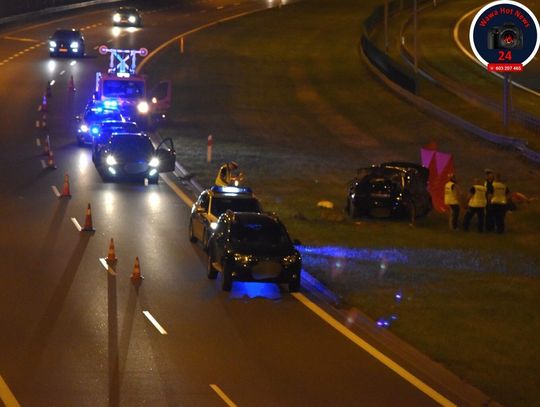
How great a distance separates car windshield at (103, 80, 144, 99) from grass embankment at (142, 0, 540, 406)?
7.54 feet

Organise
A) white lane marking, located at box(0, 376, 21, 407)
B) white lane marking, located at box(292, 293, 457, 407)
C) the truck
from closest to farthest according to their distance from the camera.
→ white lane marking, located at box(0, 376, 21, 407) < white lane marking, located at box(292, 293, 457, 407) < the truck

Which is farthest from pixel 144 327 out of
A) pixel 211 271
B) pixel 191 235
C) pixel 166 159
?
pixel 166 159

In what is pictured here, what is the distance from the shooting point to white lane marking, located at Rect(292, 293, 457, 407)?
16812mm

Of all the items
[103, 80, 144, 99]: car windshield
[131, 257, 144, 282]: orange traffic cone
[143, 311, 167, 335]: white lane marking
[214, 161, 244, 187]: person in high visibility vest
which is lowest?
[143, 311, 167, 335]: white lane marking

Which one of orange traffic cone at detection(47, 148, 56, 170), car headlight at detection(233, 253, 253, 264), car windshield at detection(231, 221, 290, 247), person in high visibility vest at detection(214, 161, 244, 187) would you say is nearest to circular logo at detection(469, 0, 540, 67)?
person in high visibility vest at detection(214, 161, 244, 187)

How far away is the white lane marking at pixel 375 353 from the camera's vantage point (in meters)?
16.8

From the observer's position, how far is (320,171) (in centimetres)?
4266

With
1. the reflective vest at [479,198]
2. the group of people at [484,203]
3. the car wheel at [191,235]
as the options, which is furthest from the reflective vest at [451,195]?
the car wheel at [191,235]

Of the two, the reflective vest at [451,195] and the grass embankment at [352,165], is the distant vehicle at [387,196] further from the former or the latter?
the reflective vest at [451,195]

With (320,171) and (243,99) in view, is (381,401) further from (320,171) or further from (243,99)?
(243,99)

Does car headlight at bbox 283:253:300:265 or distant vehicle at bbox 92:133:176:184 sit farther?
distant vehicle at bbox 92:133:176:184

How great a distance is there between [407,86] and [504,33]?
2699cm

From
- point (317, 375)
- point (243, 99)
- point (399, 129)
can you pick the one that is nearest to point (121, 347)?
point (317, 375)

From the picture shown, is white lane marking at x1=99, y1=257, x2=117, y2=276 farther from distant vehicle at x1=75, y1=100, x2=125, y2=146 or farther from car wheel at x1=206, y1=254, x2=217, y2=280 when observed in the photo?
distant vehicle at x1=75, y1=100, x2=125, y2=146
